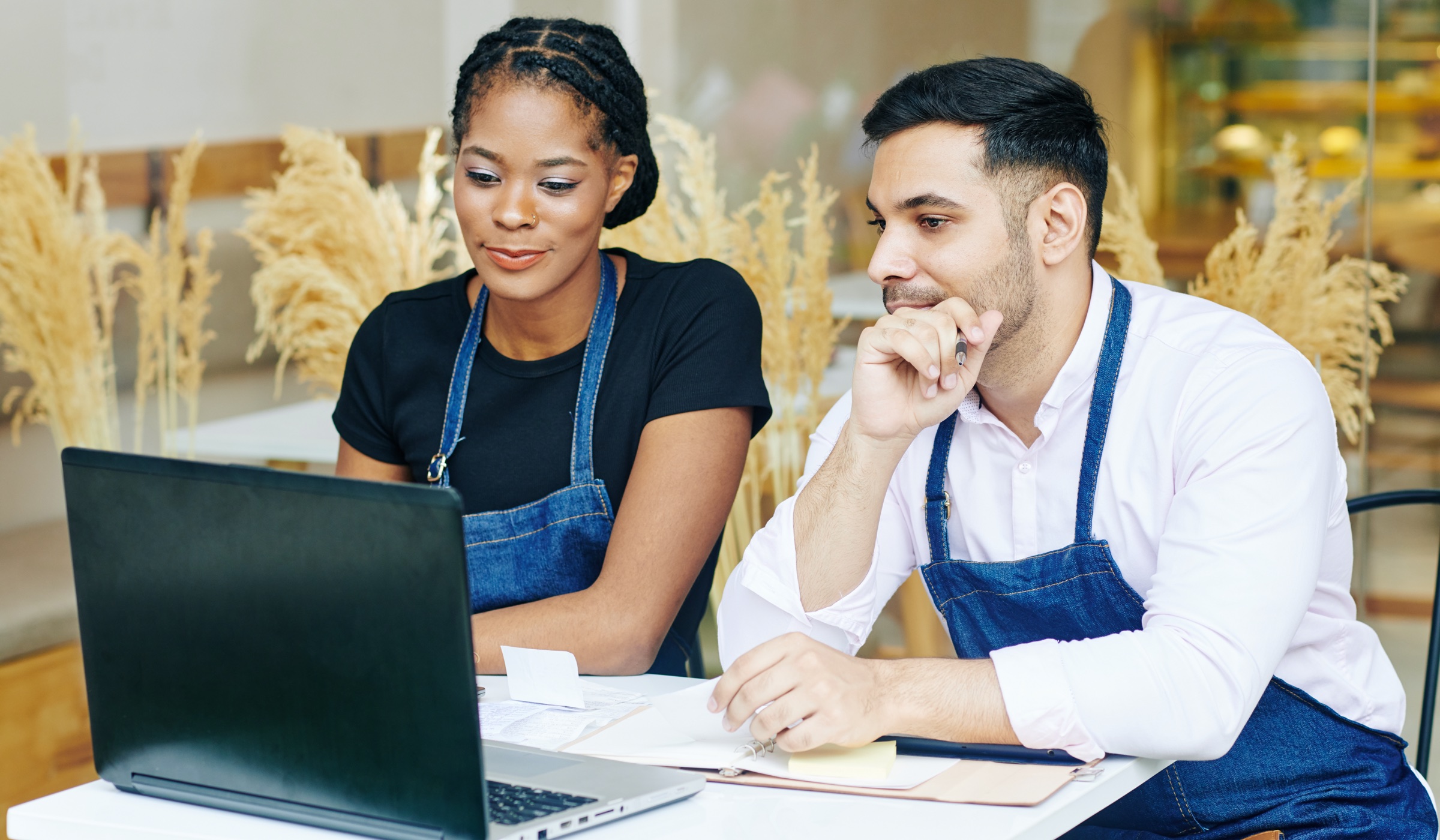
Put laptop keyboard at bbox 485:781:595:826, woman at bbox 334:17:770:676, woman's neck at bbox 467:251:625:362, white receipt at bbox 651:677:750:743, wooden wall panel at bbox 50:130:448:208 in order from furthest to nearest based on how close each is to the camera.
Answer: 1. wooden wall panel at bbox 50:130:448:208
2. woman's neck at bbox 467:251:625:362
3. woman at bbox 334:17:770:676
4. white receipt at bbox 651:677:750:743
5. laptop keyboard at bbox 485:781:595:826

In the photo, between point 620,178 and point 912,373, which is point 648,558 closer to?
point 912,373

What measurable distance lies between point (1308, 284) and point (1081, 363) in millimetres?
1278

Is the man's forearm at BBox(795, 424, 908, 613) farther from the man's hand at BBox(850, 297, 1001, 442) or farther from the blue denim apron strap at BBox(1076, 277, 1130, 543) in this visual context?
the blue denim apron strap at BBox(1076, 277, 1130, 543)

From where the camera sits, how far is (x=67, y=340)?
3137 mm

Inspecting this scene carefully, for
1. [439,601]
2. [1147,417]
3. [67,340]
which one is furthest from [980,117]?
[67,340]

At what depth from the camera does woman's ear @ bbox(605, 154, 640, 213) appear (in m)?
2.01

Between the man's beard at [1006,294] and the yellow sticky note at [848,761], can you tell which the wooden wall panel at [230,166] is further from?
the yellow sticky note at [848,761]

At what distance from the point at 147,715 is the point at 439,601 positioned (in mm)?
343

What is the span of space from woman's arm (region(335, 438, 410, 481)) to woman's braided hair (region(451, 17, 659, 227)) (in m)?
0.47

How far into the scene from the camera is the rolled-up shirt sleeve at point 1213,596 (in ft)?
4.04

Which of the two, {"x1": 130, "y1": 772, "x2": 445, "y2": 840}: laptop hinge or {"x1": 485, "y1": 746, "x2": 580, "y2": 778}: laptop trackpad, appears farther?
{"x1": 485, "y1": 746, "x2": 580, "y2": 778}: laptop trackpad

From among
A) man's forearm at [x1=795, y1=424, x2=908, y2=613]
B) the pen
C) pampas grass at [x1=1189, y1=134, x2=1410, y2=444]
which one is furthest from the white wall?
the pen

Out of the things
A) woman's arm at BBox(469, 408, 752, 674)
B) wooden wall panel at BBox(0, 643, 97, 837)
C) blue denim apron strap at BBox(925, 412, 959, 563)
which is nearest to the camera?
blue denim apron strap at BBox(925, 412, 959, 563)

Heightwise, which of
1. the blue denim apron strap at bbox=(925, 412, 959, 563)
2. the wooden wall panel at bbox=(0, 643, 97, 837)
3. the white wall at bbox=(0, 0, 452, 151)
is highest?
the white wall at bbox=(0, 0, 452, 151)
